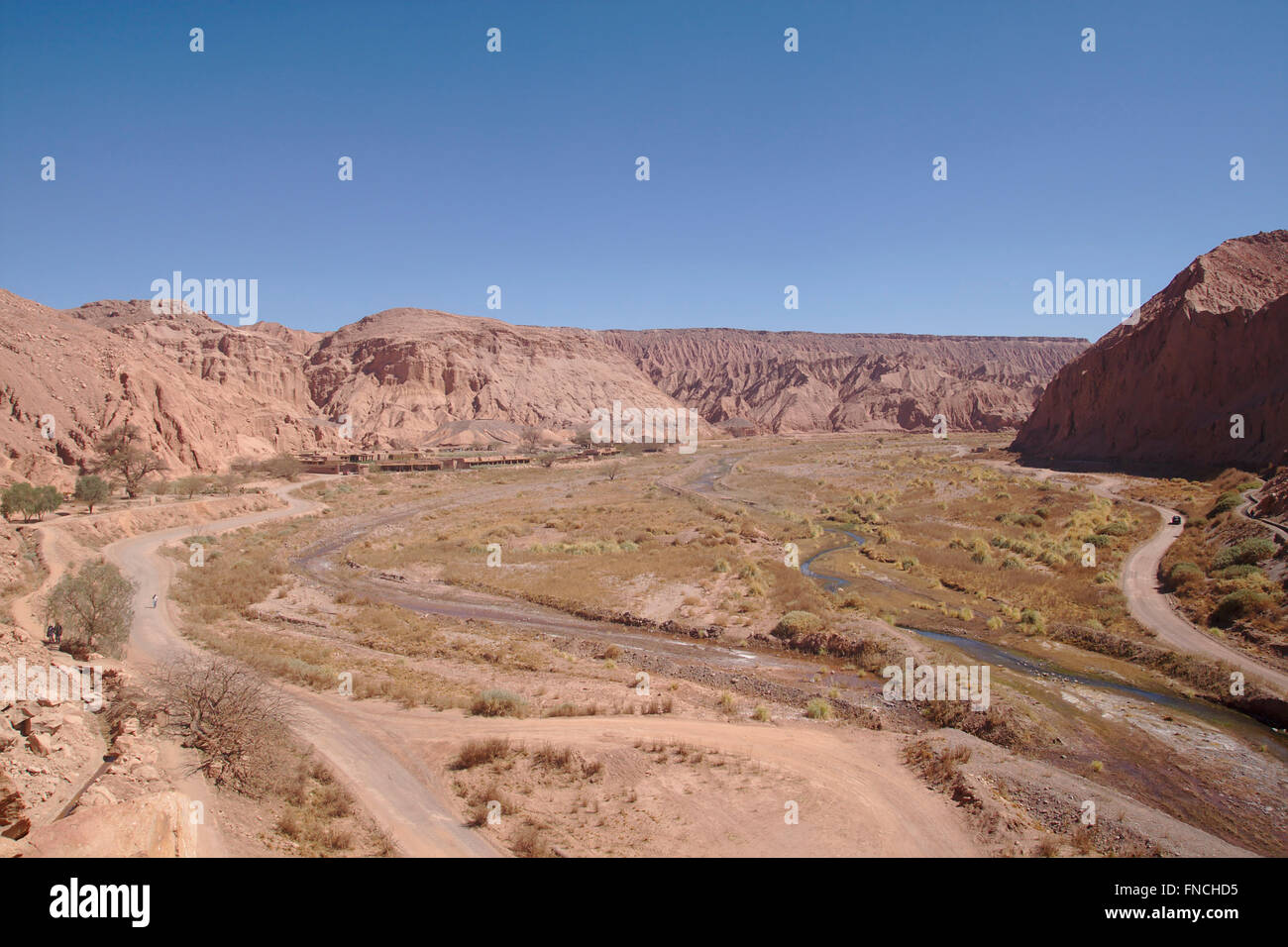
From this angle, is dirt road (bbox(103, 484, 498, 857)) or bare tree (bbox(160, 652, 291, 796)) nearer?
dirt road (bbox(103, 484, 498, 857))

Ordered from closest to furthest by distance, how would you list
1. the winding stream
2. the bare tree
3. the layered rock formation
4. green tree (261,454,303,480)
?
the bare tree → the winding stream → the layered rock formation → green tree (261,454,303,480)

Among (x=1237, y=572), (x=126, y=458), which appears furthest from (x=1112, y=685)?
(x=126, y=458)

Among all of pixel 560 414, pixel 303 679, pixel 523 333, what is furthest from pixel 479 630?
pixel 523 333

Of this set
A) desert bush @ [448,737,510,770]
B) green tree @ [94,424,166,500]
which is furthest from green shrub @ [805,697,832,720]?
green tree @ [94,424,166,500]

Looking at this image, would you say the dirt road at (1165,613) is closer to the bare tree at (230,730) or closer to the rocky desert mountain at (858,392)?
the bare tree at (230,730)

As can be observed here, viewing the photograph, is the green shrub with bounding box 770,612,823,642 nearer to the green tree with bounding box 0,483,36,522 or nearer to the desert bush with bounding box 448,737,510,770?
the desert bush with bounding box 448,737,510,770

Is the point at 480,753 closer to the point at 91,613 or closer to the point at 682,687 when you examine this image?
the point at 682,687

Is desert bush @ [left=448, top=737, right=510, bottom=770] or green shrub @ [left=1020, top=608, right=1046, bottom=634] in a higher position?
desert bush @ [left=448, top=737, right=510, bottom=770]
